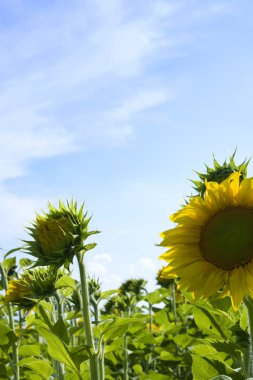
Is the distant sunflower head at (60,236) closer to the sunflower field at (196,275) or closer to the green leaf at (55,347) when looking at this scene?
the sunflower field at (196,275)

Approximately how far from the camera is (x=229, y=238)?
221 cm

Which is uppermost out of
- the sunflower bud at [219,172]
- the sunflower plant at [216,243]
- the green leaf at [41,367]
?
the sunflower bud at [219,172]

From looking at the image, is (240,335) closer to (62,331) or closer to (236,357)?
(236,357)

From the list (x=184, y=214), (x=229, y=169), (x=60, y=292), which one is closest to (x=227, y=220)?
(x=184, y=214)

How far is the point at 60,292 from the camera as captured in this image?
359cm

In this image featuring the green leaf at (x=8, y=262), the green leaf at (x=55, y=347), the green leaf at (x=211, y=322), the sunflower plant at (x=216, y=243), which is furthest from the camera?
the green leaf at (x=8, y=262)

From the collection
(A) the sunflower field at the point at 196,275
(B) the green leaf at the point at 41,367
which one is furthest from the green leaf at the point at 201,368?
(B) the green leaf at the point at 41,367

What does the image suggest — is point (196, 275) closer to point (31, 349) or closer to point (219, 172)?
point (219, 172)

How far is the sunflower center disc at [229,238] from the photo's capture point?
7.19ft

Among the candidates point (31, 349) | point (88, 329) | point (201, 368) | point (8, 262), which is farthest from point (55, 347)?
point (8, 262)

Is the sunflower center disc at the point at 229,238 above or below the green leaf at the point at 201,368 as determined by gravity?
above

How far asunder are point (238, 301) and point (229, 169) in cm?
66

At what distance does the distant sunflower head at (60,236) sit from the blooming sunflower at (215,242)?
0.53m

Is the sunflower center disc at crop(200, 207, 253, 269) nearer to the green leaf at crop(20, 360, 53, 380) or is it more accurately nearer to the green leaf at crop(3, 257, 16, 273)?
the green leaf at crop(20, 360, 53, 380)
